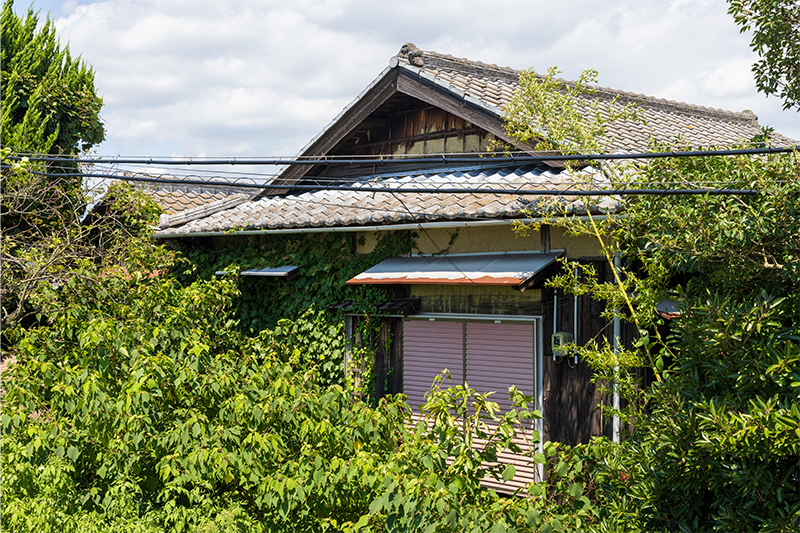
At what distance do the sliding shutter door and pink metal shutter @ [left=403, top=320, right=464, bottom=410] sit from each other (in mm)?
182

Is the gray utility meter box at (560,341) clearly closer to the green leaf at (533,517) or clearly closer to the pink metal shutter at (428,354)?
the pink metal shutter at (428,354)

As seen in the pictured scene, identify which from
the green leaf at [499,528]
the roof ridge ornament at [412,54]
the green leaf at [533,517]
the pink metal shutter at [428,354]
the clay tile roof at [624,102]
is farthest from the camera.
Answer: the roof ridge ornament at [412,54]

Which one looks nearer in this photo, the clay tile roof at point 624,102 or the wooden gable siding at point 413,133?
the clay tile roof at point 624,102

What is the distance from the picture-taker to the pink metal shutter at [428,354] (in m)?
8.64

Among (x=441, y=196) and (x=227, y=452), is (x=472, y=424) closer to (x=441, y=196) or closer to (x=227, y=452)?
(x=227, y=452)

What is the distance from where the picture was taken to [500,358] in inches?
324

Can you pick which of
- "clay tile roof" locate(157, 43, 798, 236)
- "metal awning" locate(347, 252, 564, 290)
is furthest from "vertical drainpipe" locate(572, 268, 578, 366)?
"clay tile roof" locate(157, 43, 798, 236)

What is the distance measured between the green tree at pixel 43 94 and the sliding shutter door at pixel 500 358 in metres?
10.5

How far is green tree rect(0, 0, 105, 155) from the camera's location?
13.7 m

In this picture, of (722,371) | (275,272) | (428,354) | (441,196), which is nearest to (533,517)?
(722,371)

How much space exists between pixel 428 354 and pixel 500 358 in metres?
1.12

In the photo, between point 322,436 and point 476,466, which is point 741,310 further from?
point 322,436

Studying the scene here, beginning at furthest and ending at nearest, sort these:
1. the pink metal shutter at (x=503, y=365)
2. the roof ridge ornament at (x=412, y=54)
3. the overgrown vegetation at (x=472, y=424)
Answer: the roof ridge ornament at (x=412, y=54)
the pink metal shutter at (x=503, y=365)
the overgrown vegetation at (x=472, y=424)

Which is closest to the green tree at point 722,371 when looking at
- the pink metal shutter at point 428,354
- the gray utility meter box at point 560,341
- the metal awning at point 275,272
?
the gray utility meter box at point 560,341
